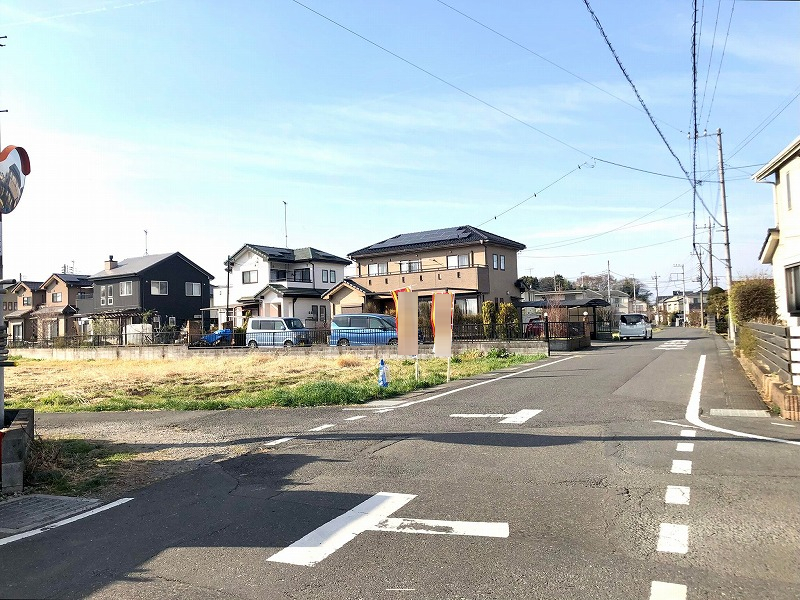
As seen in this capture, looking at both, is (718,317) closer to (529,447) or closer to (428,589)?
(529,447)

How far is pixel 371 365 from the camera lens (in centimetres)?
2306

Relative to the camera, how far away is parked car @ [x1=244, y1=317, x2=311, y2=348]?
111ft

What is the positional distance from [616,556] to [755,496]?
1.95m

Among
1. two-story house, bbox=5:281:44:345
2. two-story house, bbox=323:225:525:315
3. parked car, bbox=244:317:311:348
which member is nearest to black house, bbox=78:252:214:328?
two-story house, bbox=5:281:44:345

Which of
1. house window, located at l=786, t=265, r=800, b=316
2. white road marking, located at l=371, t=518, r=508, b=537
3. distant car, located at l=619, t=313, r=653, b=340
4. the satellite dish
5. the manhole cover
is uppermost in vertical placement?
the satellite dish

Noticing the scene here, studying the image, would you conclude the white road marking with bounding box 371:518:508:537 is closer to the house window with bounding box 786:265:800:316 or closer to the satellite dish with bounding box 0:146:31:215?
the satellite dish with bounding box 0:146:31:215

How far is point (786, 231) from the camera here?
58.7ft

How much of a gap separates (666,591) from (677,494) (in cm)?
197

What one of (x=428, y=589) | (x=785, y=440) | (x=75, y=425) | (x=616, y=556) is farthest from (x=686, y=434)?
(x=75, y=425)

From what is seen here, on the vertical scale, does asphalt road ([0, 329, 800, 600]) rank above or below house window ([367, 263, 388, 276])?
below

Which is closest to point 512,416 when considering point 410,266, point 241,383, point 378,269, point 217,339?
point 241,383

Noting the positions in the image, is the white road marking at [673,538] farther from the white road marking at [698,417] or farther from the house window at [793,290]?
the house window at [793,290]

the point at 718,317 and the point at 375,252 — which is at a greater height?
the point at 375,252

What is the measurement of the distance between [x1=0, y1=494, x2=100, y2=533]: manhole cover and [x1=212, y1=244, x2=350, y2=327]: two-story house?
131ft
